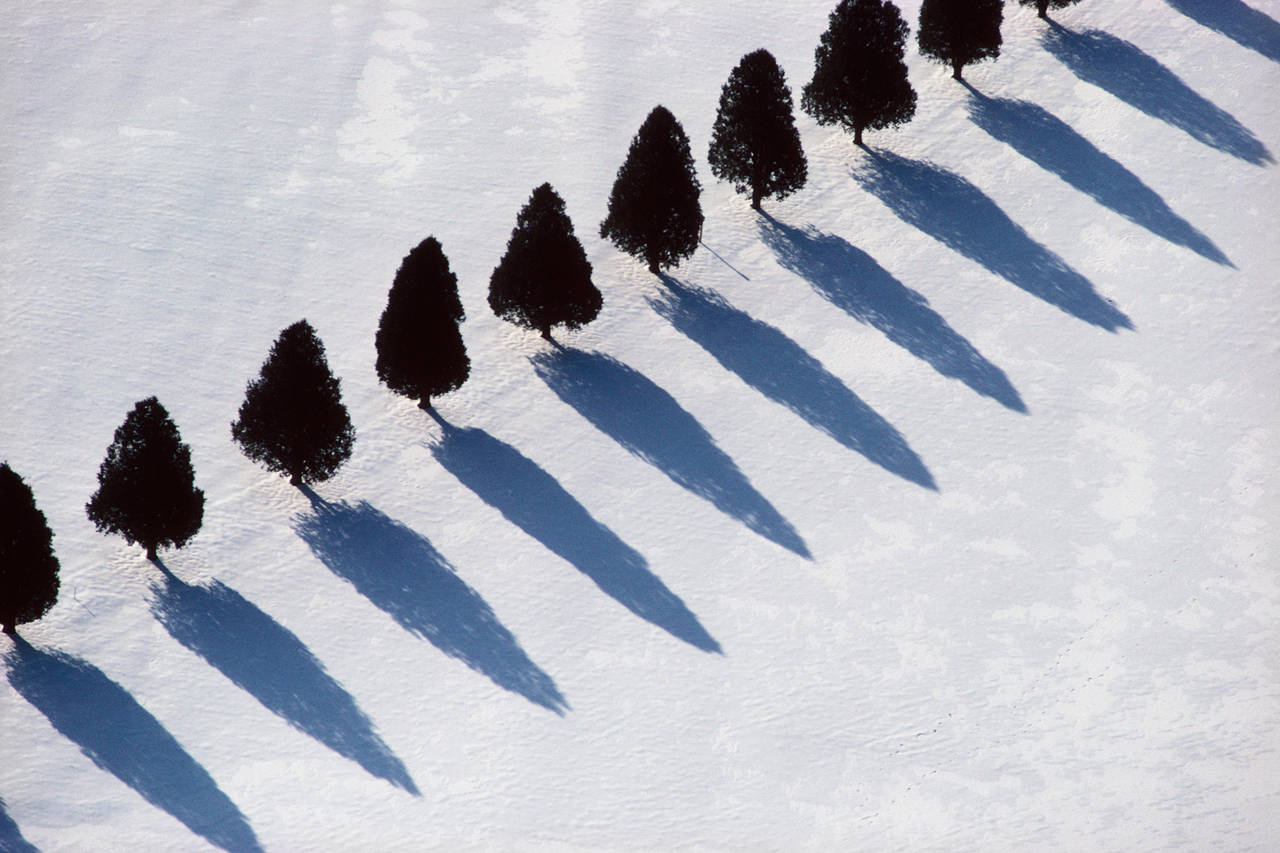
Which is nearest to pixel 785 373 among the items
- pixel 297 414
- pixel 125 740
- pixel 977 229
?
pixel 977 229

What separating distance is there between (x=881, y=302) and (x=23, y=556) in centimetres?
2116

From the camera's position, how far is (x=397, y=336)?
4041cm

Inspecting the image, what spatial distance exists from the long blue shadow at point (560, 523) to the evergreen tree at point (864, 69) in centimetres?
1402

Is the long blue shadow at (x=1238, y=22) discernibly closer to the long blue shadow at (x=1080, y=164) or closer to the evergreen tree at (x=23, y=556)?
the long blue shadow at (x=1080, y=164)

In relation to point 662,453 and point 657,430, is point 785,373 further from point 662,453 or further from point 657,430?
point 662,453

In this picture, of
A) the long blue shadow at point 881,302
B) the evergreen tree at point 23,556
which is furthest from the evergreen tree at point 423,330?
the long blue shadow at point 881,302

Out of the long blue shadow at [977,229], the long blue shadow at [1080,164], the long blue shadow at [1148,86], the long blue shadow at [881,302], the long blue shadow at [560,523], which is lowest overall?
the long blue shadow at [560,523]

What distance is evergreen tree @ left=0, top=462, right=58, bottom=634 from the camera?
34.8 m

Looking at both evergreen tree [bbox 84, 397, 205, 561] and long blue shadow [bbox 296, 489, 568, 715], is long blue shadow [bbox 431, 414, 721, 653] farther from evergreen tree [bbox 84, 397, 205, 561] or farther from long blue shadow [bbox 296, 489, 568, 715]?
evergreen tree [bbox 84, 397, 205, 561]

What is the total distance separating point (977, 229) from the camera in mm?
45969

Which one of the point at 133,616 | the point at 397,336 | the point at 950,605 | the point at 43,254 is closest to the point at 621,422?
the point at 397,336

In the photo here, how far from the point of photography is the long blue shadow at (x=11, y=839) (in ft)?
106

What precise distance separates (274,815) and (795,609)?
1136 centimetres

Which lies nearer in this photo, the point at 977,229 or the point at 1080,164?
the point at 977,229
